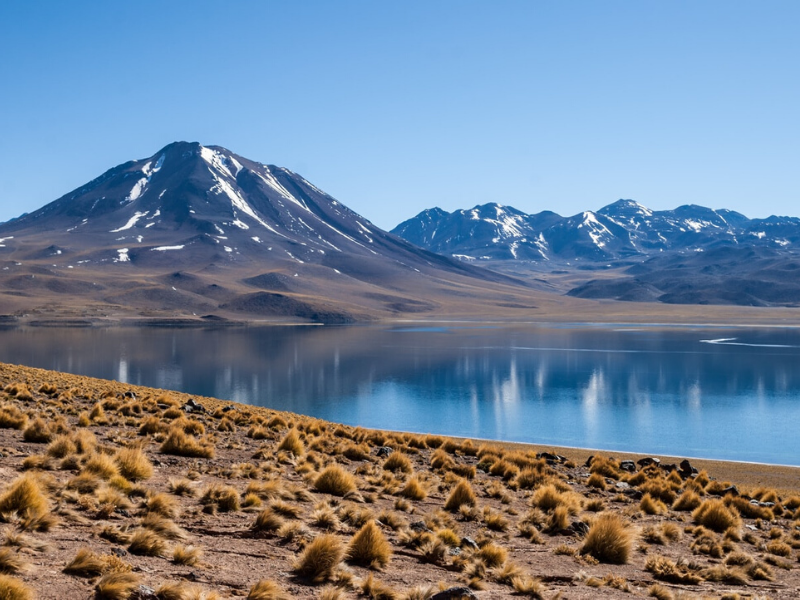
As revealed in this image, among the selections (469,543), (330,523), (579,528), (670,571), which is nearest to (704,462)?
(579,528)

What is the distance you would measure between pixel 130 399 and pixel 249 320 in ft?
420

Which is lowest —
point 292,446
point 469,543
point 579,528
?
point 579,528

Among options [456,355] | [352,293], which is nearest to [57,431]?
[456,355]

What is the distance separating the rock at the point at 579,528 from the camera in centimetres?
998

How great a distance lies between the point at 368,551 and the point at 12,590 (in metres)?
3.51

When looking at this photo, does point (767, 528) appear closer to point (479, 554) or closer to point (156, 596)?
point (479, 554)

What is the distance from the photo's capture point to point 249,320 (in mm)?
143500

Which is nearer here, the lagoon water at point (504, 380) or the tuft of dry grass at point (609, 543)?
the tuft of dry grass at point (609, 543)

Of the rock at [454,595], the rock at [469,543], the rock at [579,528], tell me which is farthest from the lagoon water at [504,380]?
the rock at [454,595]

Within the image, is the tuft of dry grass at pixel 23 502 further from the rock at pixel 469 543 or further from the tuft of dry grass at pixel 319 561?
the rock at pixel 469 543

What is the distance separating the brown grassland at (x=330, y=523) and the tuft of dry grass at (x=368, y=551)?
0.05 ft

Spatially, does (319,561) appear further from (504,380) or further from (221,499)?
(504,380)

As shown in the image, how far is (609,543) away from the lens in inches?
356

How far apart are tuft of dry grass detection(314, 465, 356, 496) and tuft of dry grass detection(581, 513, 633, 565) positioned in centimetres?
359
